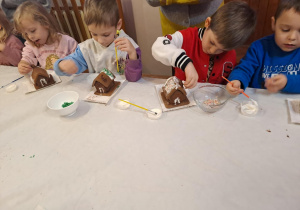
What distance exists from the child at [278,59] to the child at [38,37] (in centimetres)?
140

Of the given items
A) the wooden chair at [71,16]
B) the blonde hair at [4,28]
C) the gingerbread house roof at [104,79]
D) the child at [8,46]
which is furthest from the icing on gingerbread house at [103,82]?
the wooden chair at [71,16]

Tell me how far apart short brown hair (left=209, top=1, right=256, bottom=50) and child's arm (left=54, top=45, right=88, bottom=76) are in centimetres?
91

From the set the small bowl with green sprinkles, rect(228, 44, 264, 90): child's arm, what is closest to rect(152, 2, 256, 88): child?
rect(228, 44, 264, 90): child's arm

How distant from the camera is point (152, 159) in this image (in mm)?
707

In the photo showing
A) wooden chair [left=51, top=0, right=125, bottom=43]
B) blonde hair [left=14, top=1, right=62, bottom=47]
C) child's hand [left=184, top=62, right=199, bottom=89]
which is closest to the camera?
child's hand [left=184, top=62, right=199, bottom=89]

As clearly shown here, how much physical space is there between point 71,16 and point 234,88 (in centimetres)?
239

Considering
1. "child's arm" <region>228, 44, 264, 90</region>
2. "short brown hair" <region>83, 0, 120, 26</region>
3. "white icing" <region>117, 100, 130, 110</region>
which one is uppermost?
"short brown hair" <region>83, 0, 120, 26</region>

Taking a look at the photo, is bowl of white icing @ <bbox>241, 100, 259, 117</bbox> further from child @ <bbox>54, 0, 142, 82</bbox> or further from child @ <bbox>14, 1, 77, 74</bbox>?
child @ <bbox>14, 1, 77, 74</bbox>

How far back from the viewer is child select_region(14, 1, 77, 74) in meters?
1.40

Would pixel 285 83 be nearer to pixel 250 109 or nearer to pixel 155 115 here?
pixel 250 109

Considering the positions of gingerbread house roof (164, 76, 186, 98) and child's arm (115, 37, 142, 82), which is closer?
gingerbread house roof (164, 76, 186, 98)

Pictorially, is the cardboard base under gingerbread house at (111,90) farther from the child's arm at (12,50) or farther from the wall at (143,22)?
the wall at (143,22)

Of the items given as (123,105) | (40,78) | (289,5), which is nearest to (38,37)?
(40,78)

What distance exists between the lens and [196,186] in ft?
2.00
